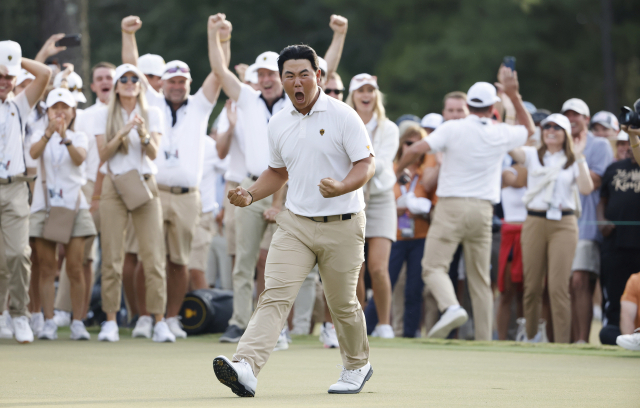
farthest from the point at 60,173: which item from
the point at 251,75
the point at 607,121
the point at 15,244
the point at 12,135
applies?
the point at 607,121

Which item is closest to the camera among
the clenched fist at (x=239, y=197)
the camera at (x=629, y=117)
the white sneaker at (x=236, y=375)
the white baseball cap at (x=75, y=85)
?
the white sneaker at (x=236, y=375)

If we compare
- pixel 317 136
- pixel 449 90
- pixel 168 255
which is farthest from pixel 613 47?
pixel 317 136

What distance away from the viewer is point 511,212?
11.5 m

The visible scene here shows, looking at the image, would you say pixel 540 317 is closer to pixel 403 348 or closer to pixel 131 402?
pixel 403 348

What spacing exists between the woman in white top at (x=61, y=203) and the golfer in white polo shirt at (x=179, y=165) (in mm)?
756

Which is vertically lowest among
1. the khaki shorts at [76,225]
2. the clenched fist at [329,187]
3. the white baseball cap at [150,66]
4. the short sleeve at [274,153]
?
the khaki shorts at [76,225]

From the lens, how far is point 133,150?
9641 mm

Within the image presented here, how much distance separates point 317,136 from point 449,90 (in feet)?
75.1

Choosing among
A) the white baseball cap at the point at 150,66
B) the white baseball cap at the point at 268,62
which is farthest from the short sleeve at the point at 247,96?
the white baseball cap at the point at 150,66

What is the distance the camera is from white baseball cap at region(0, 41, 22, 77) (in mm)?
9125

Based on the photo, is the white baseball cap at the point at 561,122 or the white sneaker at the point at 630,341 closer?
the white sneaker at the point at 630,341

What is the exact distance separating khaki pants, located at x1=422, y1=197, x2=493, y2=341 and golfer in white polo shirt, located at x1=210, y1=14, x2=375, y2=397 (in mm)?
3797

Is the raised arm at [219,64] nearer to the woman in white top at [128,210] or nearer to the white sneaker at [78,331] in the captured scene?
the woman in white top at [128,210]

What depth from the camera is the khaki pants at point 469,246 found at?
1005 centimetres
